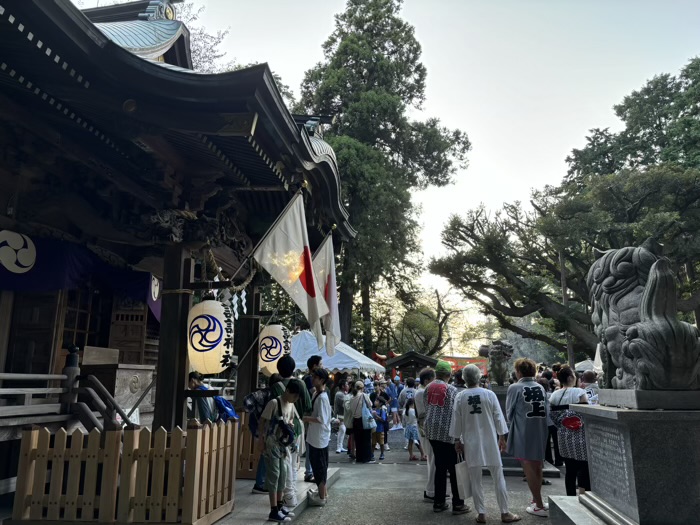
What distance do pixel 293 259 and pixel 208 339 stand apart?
145cm

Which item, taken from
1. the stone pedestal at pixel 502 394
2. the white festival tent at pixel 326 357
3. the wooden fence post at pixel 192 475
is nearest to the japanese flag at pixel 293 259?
the wooden fence post at pixel 192 475

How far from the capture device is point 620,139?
105ft

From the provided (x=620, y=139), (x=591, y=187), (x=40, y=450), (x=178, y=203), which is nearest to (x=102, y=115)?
(x=178, y=203)

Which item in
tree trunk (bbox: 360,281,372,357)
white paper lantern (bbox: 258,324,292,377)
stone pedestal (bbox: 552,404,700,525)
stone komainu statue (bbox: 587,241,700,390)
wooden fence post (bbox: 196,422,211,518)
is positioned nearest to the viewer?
stone pedestal (bbox: 552,404,700,525)

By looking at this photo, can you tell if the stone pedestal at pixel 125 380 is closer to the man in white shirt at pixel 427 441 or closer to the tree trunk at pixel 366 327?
the man in white shirt at pixel 427 441

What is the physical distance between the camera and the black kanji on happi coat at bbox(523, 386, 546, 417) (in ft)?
20.7

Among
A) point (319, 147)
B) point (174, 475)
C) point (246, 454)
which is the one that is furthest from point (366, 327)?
point (174, 475)

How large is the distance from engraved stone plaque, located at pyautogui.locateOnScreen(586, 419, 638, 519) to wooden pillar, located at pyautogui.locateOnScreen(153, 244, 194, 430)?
4.30m

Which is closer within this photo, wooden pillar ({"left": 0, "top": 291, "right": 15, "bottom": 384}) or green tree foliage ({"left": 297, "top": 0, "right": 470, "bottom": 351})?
wooden pillar ({"left": 0, "top": 291, "right": 15, "bottom": 384})

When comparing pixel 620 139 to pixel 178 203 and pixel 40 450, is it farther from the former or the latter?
pixel 40 450

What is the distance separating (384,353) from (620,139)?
2310cm

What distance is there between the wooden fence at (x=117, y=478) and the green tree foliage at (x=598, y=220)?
2242 cm

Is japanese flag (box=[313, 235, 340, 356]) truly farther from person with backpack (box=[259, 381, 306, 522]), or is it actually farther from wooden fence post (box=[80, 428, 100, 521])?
wooden fence post (box=[80, 428, 100, 521])

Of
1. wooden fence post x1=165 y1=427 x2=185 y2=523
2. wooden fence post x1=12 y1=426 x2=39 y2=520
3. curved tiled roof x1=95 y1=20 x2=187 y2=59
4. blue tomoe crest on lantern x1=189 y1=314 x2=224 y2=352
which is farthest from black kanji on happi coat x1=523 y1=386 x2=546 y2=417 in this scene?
curved tiled roof x1=95 y1=20 x2=187 y2=59
